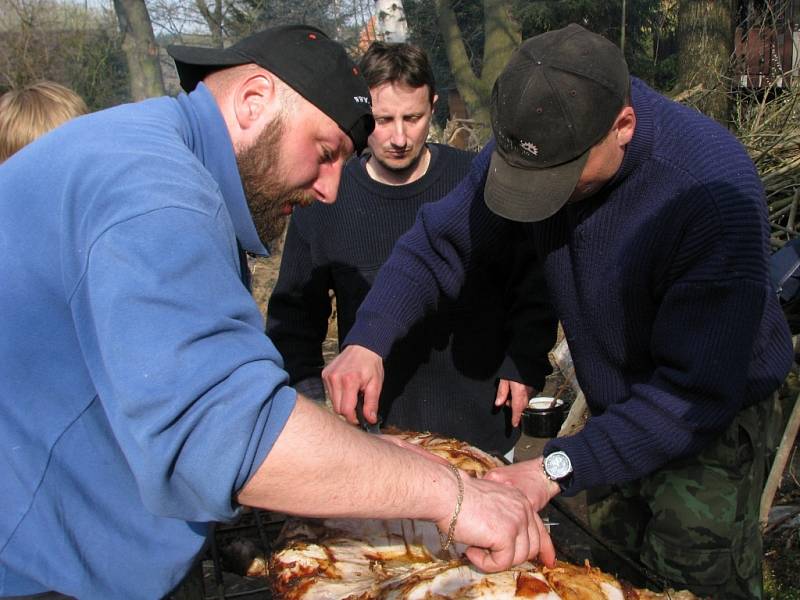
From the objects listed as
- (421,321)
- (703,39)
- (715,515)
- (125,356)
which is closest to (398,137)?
(421,321)

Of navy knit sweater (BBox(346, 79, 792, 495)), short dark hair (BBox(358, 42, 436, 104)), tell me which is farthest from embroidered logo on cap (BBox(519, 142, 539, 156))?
short dark hair (BBox(358, 42, 436, 104))

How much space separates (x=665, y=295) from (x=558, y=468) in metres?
0.61

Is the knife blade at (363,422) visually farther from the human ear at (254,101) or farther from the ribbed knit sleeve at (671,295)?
the human ear at (254,101)

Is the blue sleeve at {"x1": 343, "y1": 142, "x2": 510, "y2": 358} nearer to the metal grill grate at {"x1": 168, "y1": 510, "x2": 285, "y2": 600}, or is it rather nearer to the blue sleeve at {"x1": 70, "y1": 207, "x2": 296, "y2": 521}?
the metal grill grate at {"x1": 168, "y1": 510, "x2": 285, "y2": 600}

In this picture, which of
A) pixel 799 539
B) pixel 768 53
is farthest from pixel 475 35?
pixel 799 539

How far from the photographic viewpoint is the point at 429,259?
10.3 ft

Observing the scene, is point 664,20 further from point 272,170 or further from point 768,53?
point 272,170

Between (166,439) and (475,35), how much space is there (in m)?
17.3

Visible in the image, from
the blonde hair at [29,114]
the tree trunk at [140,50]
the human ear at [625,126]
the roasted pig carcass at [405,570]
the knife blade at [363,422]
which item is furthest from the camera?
the tree trunk at [140,50]

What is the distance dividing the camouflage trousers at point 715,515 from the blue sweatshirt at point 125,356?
1.56 m

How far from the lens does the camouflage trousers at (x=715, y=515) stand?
257cm

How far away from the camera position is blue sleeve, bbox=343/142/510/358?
3.02 meters

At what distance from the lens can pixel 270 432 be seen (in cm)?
158

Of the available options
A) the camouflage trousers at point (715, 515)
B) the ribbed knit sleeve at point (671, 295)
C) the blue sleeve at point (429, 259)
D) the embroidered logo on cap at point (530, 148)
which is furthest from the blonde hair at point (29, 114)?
the camouflage trousers at point (715, 515)
